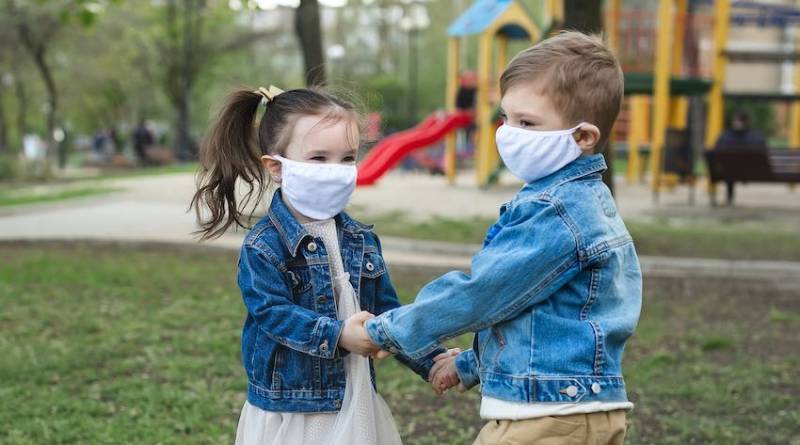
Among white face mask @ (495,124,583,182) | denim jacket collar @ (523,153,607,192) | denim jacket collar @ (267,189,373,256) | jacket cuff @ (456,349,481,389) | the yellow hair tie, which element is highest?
the yellow hair tie

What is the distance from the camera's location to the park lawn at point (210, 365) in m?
3.94

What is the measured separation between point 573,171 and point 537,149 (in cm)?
10

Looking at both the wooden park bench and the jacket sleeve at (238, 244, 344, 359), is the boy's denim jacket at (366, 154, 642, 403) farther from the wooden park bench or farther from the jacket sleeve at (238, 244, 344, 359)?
the wooden park bench

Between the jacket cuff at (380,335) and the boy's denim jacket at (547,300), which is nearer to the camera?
the boy's denim jacket at (547,300)

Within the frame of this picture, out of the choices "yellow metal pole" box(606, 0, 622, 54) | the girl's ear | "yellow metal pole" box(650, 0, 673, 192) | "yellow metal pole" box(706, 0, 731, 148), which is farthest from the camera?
"yellow metal pole" box(606, 0, 622, 54)

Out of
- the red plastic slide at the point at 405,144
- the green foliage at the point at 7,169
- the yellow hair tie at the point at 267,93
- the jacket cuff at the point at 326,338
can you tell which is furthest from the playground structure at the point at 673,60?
the green foliage at the point at 7,169

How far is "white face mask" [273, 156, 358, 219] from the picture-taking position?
2402 millimetres

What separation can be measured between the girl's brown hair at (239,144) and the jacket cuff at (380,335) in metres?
0.58

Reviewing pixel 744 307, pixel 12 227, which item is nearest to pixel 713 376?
pixel 744 307

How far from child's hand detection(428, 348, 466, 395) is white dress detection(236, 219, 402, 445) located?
0.17 metres

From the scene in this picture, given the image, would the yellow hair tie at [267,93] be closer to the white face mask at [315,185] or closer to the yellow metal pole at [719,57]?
the white face mask at [315,185]

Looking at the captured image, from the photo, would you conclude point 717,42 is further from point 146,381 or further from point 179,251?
point 146,381

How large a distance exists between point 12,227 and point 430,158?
47.2 ft

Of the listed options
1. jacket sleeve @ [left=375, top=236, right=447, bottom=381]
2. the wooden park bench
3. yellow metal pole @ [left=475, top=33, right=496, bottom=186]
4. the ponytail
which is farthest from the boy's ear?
yellow metal pole @ [left=475, top=33, right=496, bottom=186]
